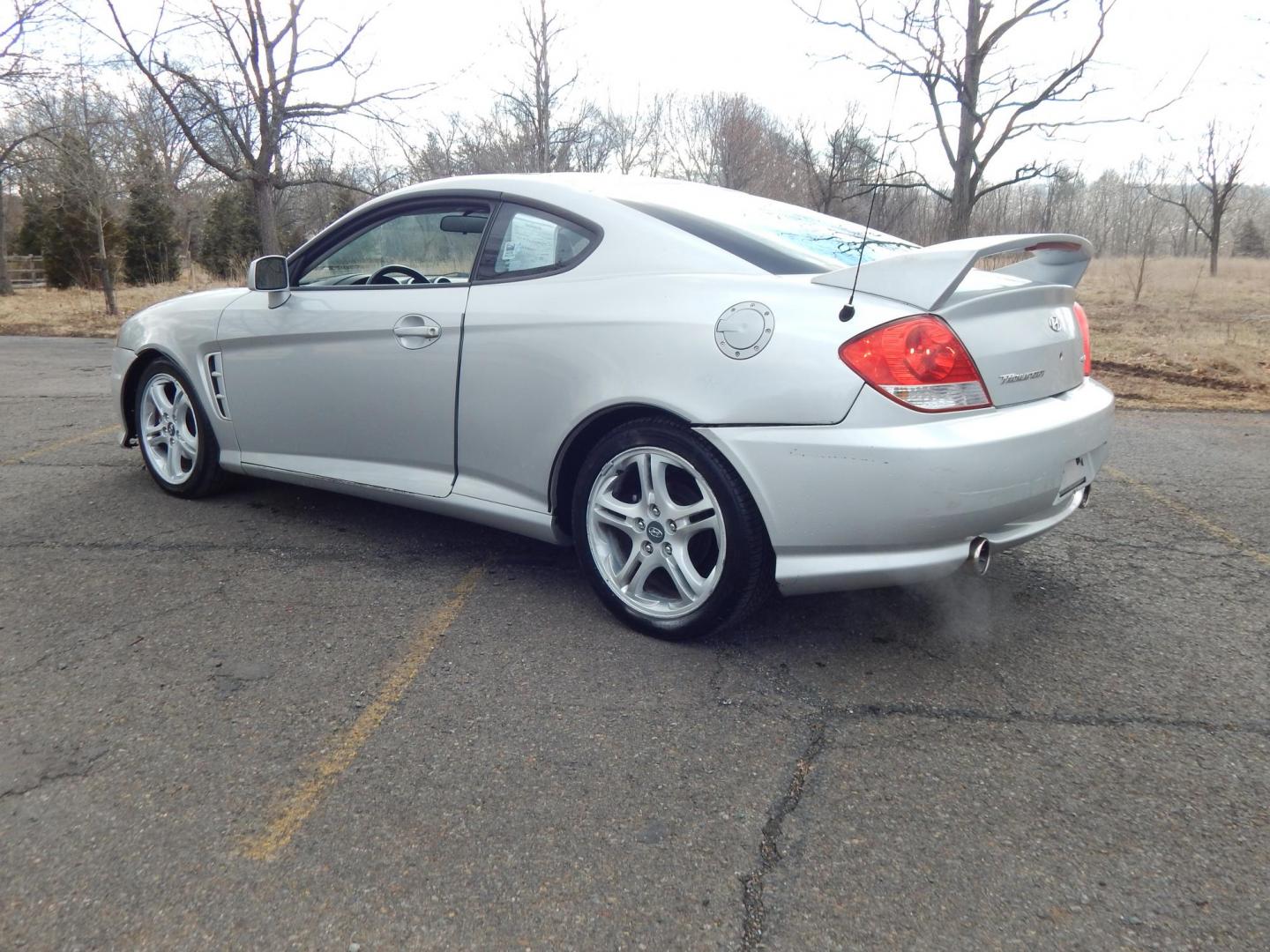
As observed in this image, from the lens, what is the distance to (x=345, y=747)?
2.46 meters

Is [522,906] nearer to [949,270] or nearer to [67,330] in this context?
[949,270]

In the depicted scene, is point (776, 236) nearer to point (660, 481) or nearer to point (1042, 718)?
point (660, 481)

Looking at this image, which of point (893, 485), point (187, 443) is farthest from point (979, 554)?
point (187, 443)

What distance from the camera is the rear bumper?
2.60 m

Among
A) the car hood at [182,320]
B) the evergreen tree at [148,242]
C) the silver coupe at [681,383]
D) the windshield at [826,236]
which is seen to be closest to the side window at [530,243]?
the silver coupe at [681,383]

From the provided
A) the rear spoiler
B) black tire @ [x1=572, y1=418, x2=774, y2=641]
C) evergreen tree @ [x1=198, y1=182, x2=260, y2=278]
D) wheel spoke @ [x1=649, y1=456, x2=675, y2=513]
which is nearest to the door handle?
black tire @ [x1=572, y1=418, x2=774, y2=641]

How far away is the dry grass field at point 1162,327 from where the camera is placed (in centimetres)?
884

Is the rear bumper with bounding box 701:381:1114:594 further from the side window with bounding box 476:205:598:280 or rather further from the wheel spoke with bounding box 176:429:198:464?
the wheel spoke with bounding box 176:429:198:464

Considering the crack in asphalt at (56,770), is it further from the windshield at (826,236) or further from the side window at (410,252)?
the windshield at (826,236)

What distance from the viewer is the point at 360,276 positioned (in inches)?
158

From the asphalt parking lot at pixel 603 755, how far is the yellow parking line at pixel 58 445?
6.40 ft

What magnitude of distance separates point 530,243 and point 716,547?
1.27m

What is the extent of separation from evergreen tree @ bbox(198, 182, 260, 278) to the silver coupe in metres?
27.2

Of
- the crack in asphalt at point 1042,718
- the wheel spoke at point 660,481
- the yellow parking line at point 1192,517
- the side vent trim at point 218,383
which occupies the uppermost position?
the side vent trim at point 218,383
